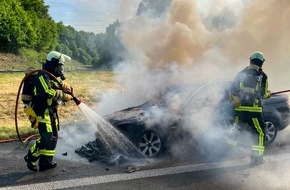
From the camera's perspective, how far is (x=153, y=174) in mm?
6113

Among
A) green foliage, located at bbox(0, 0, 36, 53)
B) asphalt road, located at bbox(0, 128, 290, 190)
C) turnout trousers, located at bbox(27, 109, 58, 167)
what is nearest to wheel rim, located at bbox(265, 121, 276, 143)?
asphalt road, located at bbox(0, 128, 290, 190)

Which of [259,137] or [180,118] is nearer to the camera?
[259,137]

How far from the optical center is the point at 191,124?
23.7 feet

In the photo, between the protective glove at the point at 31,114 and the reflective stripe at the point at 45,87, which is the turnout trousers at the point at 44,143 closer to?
the protective glove at the point at 31,114

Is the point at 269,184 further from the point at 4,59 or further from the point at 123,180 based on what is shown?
the point at 4,59

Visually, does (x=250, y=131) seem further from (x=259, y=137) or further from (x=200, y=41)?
(x=200, y=41)

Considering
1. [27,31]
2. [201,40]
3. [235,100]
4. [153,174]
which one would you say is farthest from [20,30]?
[153,174]

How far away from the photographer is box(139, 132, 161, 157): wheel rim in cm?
695

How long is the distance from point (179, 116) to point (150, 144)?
2.56 feet

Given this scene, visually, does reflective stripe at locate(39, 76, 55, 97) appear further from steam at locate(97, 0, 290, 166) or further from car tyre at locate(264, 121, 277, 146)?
car tyre at locate(264, 121, 277, 146)

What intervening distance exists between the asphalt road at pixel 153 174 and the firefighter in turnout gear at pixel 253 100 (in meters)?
0.34

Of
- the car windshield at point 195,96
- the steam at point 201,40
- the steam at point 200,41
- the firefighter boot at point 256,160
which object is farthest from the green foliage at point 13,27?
the firefighter boot at point 256,160

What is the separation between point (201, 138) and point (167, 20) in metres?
5.75

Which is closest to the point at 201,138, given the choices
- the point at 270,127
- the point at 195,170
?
the point at 195,170
